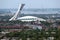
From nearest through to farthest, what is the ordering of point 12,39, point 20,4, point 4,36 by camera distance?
point 12,39, point 4,36, point 20,4

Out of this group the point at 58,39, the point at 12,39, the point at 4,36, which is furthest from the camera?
the point at 4,36

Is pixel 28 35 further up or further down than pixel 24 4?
further up

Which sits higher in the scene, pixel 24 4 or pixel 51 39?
pixel 51 39

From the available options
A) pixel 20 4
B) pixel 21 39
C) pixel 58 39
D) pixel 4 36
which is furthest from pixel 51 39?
pixel 20 4

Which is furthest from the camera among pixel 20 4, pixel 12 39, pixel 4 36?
pixel 20 4

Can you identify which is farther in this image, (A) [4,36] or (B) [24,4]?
(B) [24,4]

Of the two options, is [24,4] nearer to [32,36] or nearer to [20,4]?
[20,4]

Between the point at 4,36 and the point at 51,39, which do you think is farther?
the point at 4,36

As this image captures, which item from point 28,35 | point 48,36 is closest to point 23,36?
point 28,35

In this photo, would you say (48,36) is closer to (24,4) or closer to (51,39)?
(51,39)
